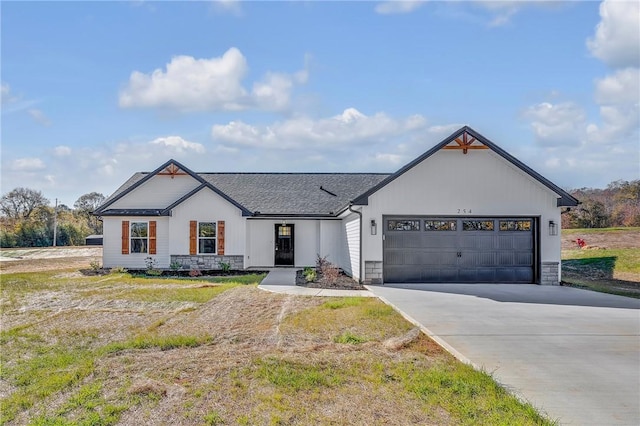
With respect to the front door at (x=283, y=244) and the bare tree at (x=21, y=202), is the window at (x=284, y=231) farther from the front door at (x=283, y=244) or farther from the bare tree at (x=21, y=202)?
the bare tree at (x=21, y=202)

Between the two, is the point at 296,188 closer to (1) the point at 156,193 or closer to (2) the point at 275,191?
(2) the point at 275,191

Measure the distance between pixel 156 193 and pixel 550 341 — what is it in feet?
56.9

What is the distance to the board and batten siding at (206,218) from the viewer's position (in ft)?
62.0

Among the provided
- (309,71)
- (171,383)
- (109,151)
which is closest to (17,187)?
(109,151)

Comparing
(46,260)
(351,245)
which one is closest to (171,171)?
(351,245)

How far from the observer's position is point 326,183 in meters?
23.3

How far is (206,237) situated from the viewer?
19.0m

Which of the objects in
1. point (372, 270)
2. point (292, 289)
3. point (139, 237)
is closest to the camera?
point (292, 289)

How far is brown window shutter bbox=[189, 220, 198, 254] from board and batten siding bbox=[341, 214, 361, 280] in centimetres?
644

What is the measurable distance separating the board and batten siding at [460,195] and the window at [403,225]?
32cm

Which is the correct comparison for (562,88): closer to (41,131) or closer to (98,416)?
(98,416)

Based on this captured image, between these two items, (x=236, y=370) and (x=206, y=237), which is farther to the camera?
(x=206, y=237)

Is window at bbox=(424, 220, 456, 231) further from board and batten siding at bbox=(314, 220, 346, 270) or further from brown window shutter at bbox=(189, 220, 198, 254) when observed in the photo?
brown window shutter at bbox=(189, 220, 198, 254)

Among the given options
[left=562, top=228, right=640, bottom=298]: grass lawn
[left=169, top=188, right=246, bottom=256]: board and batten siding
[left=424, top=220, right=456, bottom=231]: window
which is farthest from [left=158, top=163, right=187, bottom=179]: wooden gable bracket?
[left=562, top=228, right=640, bottom=298]: grass lawn
